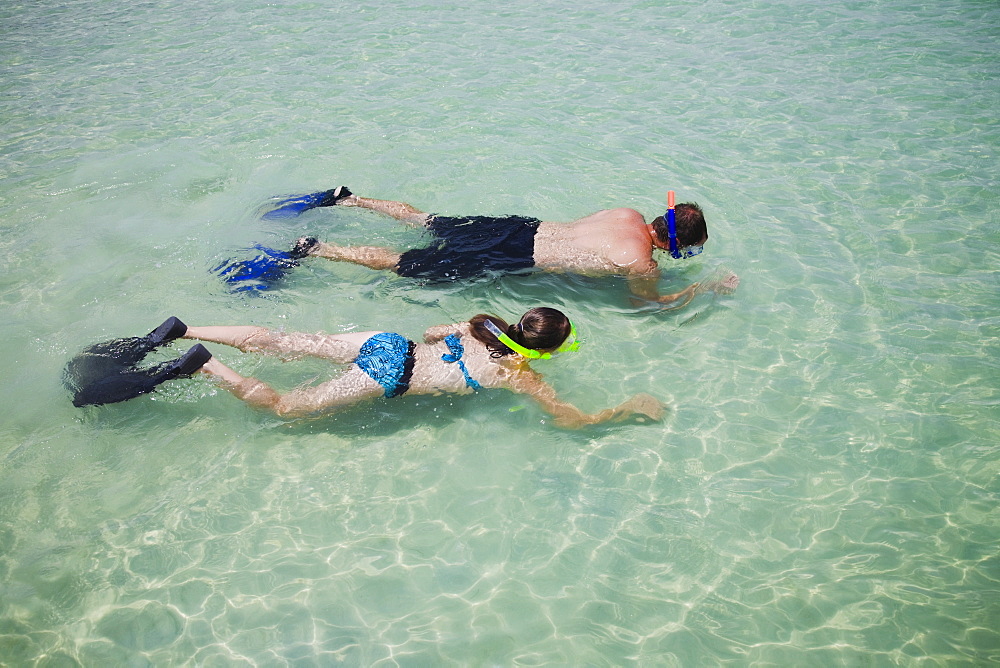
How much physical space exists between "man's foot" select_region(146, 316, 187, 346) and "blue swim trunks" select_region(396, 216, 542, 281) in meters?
1.76

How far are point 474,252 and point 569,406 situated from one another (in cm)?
177

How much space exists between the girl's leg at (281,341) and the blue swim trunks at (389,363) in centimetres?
20

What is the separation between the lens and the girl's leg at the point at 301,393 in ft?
14.4

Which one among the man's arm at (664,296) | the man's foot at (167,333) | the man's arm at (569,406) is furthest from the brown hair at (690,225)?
the man's foot at (167,333)

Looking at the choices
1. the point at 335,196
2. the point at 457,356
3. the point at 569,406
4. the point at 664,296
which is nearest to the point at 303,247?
the point at 335,196

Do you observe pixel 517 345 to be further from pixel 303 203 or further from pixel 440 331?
pixel 303 203

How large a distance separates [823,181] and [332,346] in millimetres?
5356

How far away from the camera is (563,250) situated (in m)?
5.55

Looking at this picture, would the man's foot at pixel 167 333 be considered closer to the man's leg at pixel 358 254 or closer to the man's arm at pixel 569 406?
the man's leg at pixel 358 254

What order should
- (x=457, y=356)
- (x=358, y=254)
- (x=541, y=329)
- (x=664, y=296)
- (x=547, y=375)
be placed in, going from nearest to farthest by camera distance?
(x=541, y=329) → (x=457, y=356) → (x=547, y=375) → (x=664, y=296) → (x=358, y=254)

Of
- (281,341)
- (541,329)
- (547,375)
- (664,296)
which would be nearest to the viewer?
(541,329)

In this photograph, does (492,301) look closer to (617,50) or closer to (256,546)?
(256,546)

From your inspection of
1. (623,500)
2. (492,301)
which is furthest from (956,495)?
(492,301)

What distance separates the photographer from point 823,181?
693 centimetres
